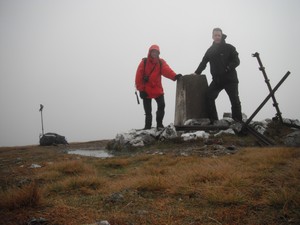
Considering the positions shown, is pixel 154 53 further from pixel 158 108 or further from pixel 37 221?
pixel 37 221

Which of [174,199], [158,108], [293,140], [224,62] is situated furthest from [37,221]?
[224,62]

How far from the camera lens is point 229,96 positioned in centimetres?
847

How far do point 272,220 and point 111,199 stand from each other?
5.46ft

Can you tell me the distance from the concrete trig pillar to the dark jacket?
0.88 metres

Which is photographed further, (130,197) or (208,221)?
(130,197)

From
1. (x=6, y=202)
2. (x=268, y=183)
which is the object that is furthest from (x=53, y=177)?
(x=268, y=183)

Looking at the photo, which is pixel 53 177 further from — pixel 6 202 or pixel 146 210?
pixel 146 210

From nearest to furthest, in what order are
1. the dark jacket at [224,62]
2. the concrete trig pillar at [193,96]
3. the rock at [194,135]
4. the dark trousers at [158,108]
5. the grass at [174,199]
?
the grass at [174,199] < the rock at [194,135] < the dark jacket at [224,62] < the dark trousers at [158,108] < the concrete trig pillar at [193,96]

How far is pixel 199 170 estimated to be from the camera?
3.68 m

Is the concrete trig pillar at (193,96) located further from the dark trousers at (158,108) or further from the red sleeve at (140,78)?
the red sleeve at (140,78)

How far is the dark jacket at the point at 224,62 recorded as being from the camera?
8.30 metres

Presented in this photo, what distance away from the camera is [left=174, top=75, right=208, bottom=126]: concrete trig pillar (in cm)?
925

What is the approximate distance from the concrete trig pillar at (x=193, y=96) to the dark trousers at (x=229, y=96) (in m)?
0.29

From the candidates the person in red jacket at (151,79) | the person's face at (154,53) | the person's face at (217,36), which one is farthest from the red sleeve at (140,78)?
the person's face at (217,36)
